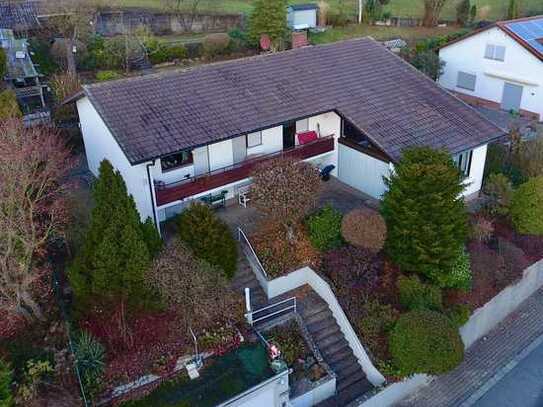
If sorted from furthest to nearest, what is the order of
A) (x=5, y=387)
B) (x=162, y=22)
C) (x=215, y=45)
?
1. (x=162, y=22)
2. (x=215, y=45)
3. (x=5, y=387)

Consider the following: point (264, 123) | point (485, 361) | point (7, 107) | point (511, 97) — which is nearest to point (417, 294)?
point (485, 361)

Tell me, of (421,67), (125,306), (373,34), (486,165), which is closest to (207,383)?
(125,306)

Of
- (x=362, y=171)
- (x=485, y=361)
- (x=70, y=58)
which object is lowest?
(x=485, y=361)

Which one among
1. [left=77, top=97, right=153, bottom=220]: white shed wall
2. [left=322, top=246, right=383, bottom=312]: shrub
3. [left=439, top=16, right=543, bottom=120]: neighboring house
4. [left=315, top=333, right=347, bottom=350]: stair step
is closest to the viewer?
[left=315, top=333, right=347, bottom=350]: stair step

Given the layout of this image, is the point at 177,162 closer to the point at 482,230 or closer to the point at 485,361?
the point at 482,230

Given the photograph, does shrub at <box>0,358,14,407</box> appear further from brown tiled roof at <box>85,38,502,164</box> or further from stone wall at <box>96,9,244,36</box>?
stone wall at <box>96,9,244,36</box>

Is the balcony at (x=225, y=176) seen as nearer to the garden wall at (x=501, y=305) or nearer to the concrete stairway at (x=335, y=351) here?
the concrete stairway at (x=335, y=351)

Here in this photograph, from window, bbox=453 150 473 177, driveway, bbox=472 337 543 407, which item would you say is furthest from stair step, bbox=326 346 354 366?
window, bbox=453 150 473 177
